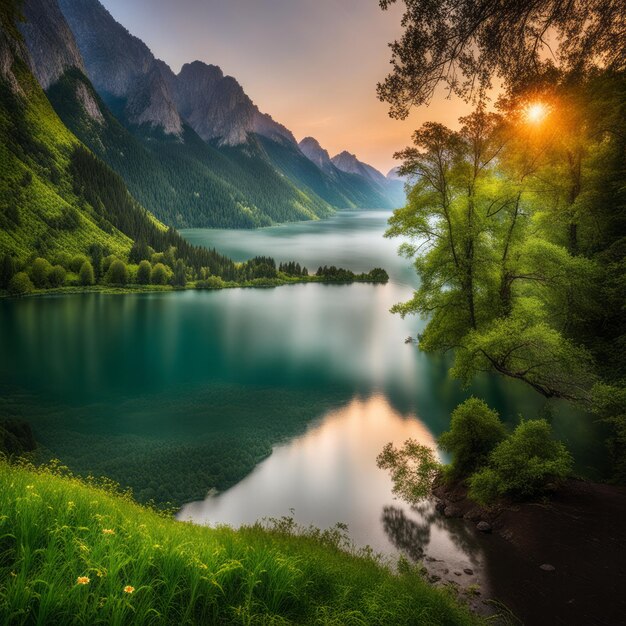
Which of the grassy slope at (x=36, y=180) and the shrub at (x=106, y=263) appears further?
the shrub at (x=106, y=263)

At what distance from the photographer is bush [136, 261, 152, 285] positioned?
358 ft

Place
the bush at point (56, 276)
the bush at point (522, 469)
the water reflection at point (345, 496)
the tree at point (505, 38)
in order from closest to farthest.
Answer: the tree at point (505, 38), the bush at point (522, 469), the water reflection at point (345, 496), the bush at point (56, 276)

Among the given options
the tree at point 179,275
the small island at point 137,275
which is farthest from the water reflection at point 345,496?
the tree at point 179,275

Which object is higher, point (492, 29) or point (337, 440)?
point (492, 29)

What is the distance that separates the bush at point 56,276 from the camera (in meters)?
94.1

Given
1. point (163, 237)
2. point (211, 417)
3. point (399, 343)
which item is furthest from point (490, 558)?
point (163, 237)

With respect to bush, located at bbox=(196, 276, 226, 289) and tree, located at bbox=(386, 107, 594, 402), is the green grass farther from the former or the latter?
bush, located at bbox=(196, 276, 226, 289)

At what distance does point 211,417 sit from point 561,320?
92.3 feet

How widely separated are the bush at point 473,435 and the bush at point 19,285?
3880 inches

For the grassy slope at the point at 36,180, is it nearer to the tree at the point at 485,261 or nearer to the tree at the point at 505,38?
the tree at the point at 485,261

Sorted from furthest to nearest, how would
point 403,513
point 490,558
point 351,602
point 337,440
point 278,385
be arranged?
1. point 278,385
2. point 337,440
3. point 403,513
4. point 490,558
5. point 351,602

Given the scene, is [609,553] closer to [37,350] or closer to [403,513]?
[403,513]

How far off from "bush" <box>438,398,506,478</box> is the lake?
3.37 metres

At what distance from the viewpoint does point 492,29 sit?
8312 millimetres
